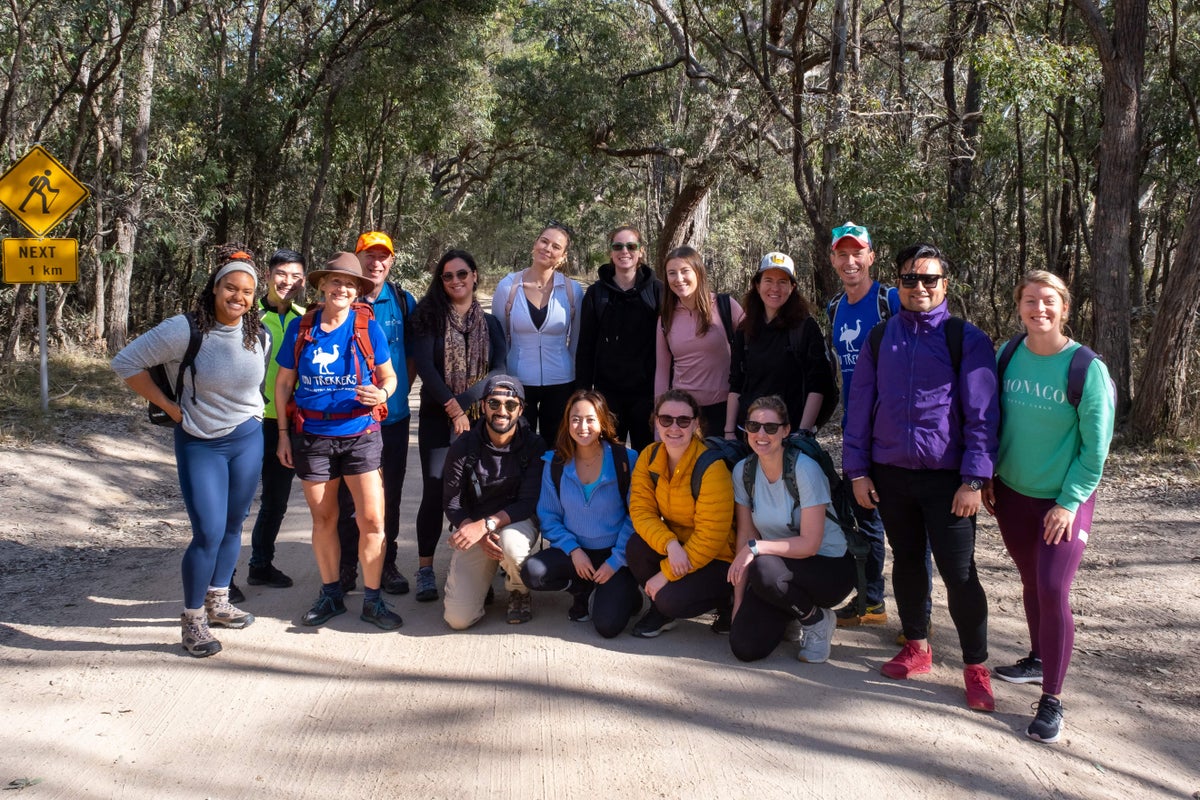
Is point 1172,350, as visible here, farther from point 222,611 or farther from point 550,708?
point 222,611

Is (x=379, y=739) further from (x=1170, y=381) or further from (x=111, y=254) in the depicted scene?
(x=111, y=254)

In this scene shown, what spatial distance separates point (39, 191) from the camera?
9.62 m

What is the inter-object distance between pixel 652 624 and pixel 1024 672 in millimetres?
1762

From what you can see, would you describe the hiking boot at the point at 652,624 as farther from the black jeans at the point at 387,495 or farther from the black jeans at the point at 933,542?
the black jeans at the point at 387,495

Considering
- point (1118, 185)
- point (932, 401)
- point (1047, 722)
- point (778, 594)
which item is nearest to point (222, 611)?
point (778, 594)

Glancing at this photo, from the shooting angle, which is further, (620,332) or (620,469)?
(620,332)

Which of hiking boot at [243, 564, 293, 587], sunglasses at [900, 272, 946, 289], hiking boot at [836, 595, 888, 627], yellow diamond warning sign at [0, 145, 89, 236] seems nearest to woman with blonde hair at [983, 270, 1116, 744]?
sunglasses at [900, 272, 946, 289]

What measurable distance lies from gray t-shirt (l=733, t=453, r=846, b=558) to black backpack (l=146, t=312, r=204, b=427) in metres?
2.72

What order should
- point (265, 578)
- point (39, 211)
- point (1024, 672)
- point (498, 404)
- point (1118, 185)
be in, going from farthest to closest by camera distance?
point (39, 211), point (1118, 185), point (265, 578), point (498, 404), point (1024, 672)

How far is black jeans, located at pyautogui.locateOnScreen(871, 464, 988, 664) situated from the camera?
4.06m

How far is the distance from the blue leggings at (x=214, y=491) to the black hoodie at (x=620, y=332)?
1.99 metres

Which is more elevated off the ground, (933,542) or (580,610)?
(933,542)

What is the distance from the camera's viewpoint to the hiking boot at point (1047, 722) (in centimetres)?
373

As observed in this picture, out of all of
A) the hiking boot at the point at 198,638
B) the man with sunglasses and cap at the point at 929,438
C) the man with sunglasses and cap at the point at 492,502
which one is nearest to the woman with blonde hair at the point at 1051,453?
the man with sunglasses and cap at the point at 929,438
